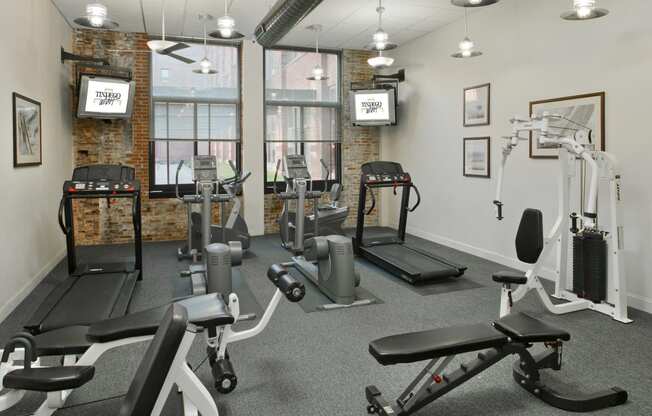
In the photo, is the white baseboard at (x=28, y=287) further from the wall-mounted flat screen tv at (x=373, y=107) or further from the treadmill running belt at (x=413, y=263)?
the wall-mounted flat screen tv at (x=373, y=107)

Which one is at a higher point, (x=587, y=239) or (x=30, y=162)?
(x=30, y=162)

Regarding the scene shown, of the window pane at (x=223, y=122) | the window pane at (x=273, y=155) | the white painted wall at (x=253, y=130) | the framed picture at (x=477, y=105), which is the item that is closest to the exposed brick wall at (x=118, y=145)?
the window pane at (x=223, y=122)

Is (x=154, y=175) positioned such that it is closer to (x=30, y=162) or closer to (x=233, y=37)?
(x=30, y=162)

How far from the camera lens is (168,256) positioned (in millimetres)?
6906

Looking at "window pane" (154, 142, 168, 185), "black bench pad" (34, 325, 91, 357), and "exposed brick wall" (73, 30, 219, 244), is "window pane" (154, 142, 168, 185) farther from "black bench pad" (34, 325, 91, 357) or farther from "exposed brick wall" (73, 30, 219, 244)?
"black bench pad" (34, 325, 91, 357)

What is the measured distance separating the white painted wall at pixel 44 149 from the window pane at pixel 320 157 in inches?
158

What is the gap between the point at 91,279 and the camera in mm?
4844

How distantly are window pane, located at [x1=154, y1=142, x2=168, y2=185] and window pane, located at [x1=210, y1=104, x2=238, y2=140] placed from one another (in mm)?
834

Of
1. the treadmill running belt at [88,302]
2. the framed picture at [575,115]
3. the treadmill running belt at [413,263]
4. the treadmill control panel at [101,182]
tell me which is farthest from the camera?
the treadmill running belt at [413,263]

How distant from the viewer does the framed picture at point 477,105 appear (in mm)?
6562

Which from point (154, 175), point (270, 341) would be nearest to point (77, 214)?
point (154, 175)

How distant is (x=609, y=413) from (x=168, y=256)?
5.71 metres

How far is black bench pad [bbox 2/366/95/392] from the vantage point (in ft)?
6.51

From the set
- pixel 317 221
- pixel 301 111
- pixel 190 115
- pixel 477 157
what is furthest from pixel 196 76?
pixel 477 157
